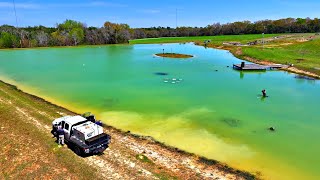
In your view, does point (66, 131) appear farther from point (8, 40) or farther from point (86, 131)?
point (8, 40)

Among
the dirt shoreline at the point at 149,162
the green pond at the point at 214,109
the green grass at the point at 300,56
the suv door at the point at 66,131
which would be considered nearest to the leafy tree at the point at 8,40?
the green pond at the point at 214,109

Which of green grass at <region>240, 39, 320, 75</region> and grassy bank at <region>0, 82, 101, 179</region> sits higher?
green grass at <region>240, 39, 320, 75</region>

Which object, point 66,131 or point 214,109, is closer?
point 66,131

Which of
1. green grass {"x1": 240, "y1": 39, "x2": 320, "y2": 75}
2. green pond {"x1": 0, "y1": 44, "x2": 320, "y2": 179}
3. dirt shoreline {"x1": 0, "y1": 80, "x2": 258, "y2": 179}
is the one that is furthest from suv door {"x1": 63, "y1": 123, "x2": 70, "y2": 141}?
green grass {"x1": 240, "y1": 39, "x2": 320, "y2": 75}

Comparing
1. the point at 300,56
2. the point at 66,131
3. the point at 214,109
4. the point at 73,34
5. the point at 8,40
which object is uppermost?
the point at 73,34

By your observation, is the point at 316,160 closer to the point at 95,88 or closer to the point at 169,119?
the point at 169,119

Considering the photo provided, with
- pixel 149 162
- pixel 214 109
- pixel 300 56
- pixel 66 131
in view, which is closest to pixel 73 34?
pixel 300 56

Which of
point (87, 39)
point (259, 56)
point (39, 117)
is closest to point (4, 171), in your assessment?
point (39, 117)

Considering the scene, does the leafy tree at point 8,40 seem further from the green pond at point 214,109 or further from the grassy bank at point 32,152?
the grassy bank at point 32,152

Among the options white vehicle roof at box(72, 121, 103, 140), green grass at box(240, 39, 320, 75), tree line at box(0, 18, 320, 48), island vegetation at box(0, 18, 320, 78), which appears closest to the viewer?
white vehicle roof at box(72, 121, 103, 140)

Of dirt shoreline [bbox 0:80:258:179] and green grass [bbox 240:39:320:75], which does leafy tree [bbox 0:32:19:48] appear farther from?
dirt shoreline [bbox 0:80:258:179]
